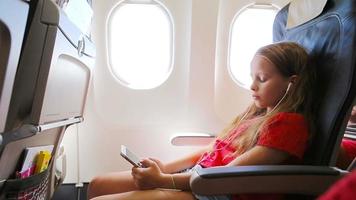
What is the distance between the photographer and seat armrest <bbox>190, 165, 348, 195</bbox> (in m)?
0.83

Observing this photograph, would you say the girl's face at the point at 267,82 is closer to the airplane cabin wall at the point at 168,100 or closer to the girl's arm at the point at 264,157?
the girl's arm at the point at 264,157

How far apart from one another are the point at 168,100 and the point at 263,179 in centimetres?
120

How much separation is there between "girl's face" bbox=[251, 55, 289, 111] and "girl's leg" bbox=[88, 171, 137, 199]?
619mm

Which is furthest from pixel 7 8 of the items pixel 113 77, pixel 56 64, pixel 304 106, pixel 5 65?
pixel 113 77

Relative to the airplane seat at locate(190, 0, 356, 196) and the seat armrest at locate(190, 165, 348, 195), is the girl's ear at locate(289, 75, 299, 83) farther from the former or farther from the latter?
the seat armrest at locate(190, 165, 348, 195)

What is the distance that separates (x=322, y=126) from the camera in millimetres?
1013

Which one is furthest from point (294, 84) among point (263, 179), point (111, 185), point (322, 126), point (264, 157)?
point (111, 185)

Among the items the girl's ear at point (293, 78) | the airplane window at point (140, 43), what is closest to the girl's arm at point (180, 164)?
the girl's ear at point (293, 78)

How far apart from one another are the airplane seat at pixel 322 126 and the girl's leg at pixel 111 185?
53 cm

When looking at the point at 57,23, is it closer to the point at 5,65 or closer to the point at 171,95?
the point at 5,65

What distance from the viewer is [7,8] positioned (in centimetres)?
65

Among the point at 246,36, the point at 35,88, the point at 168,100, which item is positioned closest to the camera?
the point at 35,88

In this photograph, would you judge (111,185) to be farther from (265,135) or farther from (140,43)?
(140,43)

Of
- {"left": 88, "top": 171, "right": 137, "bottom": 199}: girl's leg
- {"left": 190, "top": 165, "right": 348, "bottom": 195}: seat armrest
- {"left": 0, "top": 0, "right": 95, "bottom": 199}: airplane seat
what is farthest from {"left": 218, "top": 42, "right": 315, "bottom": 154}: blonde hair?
{"left": 0, "top": 0, "right": 95, "bottom": 199}: airplane seat
